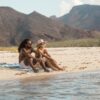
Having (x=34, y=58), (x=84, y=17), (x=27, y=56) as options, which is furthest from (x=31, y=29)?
(x=27, y=56)

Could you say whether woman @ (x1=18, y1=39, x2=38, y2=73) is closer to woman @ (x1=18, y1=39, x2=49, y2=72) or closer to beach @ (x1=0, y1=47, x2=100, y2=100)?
woman @ (x1=18, y1=39, x2=49, y2=72)

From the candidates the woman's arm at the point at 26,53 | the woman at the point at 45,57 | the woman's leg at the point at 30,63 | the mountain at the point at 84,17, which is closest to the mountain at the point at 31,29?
the mountain at the point at 84,17

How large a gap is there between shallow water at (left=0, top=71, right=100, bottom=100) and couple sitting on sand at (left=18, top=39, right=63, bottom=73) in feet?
4.08

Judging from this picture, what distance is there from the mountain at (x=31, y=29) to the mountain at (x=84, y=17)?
1379 inches

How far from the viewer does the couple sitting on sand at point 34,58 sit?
45.7 ft

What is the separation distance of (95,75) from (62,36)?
7580cm

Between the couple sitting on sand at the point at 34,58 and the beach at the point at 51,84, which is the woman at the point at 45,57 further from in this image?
the beach at the point at 51,84

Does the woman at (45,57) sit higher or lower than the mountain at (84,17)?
lower

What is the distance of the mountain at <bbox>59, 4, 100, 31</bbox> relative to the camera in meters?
129

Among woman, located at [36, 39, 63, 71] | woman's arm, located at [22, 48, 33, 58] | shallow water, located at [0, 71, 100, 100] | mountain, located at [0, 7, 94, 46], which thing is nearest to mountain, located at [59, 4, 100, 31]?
mountain, located at [0, 7, 94, 46]

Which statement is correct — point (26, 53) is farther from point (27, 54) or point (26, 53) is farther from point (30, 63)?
point (30, 63)

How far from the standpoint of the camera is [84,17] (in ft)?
454

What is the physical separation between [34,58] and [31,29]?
239 feet

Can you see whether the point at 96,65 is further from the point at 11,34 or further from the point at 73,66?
the point at 11,34
